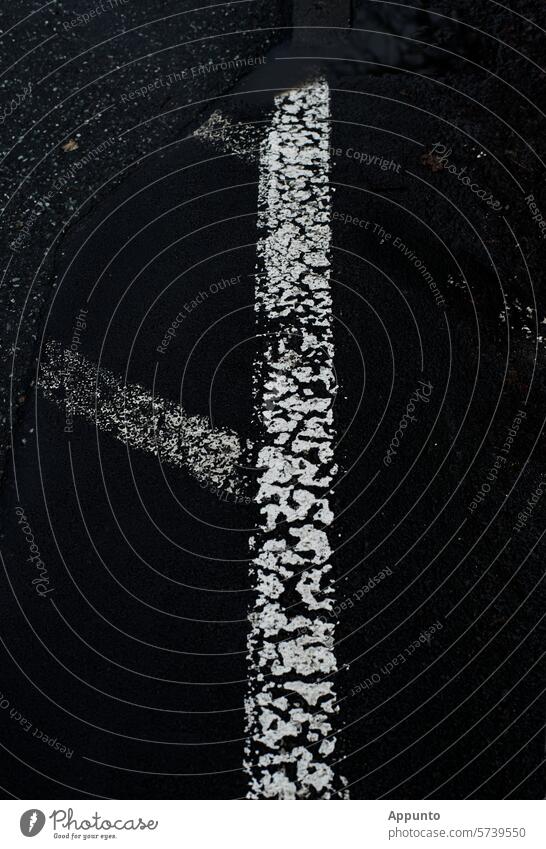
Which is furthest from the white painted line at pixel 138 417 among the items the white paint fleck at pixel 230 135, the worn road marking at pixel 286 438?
the white paint fleck at pixel 230 135

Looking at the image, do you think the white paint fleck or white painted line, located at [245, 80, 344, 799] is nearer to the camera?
white painted line, located at [245, 80, 344, 799]

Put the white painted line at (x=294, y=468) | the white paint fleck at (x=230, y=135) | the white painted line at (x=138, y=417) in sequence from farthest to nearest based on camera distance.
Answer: the white paint fleck at (x=230, y=135) → the white painted line at (x=138, y=417) → the white painted line at (x=294, y=468)

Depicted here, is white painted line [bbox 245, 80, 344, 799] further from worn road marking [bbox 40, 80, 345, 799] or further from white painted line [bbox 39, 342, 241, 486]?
white painted line [bbox 39, 342, 241, 486]

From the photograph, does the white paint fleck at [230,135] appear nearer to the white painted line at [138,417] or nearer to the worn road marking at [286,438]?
the worn road marking at [286,438]

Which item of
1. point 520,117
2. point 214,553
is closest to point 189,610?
point 214,553

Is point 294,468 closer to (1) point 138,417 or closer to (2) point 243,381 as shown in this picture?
(2) point 243,381

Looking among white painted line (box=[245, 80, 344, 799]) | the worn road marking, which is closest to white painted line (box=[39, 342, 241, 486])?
the worn road marking
